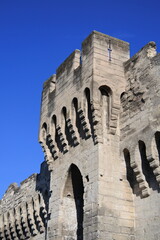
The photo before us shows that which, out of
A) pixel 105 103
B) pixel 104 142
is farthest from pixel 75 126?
pixel 104 142

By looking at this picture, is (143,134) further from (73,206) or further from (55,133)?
(55,133)

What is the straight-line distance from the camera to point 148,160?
896 cm

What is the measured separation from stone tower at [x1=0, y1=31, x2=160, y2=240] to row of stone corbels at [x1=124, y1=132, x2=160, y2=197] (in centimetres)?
2

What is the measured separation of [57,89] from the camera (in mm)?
12438

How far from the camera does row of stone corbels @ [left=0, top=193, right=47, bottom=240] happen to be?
14.4m

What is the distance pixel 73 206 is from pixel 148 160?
127 inches

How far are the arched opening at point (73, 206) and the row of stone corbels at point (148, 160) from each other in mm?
2090

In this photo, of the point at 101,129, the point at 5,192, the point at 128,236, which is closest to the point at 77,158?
the point at 101,129

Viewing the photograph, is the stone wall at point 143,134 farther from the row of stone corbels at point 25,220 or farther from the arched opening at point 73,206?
the row of stone corbels at point 25,220

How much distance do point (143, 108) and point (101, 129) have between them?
1.20m

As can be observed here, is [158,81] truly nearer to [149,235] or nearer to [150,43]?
[150,43]

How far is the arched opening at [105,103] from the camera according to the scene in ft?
33.5

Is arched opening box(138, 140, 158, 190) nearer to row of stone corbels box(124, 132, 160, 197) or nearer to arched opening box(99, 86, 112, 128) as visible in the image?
row of stone corbels box(124, 132, 160, 197)

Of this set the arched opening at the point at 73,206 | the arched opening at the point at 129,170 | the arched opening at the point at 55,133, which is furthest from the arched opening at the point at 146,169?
the arched opening at the point at 55,133
